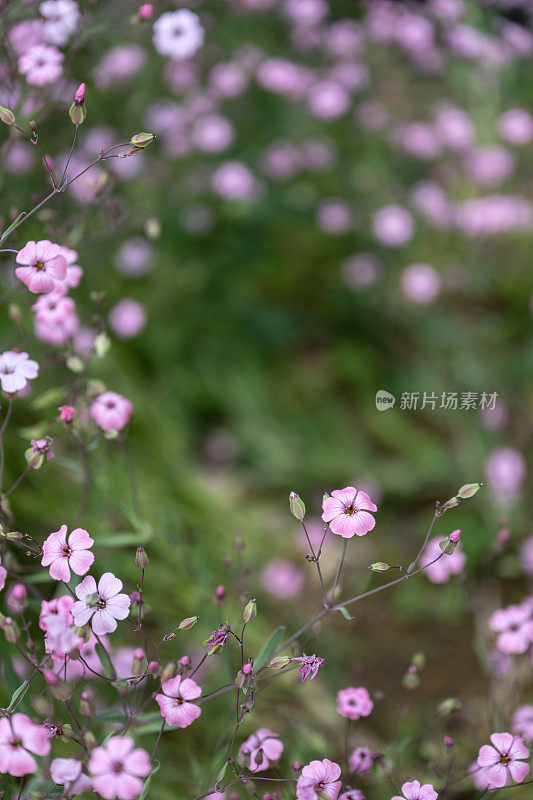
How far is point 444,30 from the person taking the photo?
316 centimetres

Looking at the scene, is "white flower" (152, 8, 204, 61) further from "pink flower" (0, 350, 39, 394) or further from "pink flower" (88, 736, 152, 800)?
"pink flower" (88, 736, 152, 800)

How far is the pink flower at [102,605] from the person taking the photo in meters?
0.90

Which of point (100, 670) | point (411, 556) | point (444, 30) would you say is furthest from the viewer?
point (444, 30)

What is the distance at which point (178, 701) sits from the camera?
0.90 metres

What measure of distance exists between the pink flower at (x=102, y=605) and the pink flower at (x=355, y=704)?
15.6 inches

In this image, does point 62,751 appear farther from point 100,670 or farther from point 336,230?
point 336,230

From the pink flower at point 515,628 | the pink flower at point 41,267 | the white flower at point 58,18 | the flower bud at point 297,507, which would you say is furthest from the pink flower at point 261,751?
the white flower at point 58,18

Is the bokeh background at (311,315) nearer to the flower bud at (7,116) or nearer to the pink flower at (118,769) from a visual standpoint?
the flower bud at (7,116)

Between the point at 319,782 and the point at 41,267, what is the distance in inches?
31.8

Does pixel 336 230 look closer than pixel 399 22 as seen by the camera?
Yes

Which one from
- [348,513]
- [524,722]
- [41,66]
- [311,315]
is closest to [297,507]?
[348,513]

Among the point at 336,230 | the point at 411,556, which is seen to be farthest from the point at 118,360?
the point at 411,556

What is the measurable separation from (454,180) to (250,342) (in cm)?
152

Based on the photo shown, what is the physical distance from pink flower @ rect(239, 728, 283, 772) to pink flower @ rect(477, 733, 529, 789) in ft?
0.93
